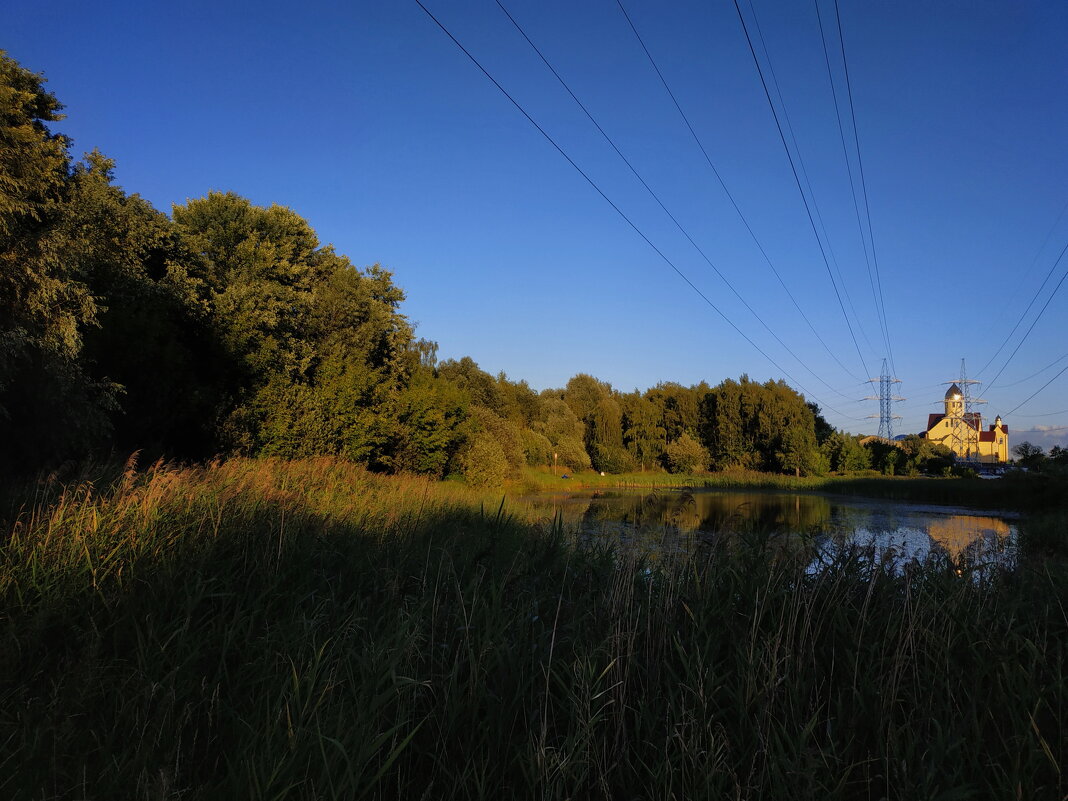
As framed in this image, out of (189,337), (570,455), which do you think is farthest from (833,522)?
(570,455)

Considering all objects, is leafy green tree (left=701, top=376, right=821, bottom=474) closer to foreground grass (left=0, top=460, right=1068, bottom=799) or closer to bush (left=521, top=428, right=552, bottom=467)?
bush (left=521, top=428, right=552, bottom=467)

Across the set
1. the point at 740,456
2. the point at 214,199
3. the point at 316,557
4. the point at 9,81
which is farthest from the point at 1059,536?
the point at 740,456

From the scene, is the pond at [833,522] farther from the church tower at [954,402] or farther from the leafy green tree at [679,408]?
the church tower at [954,402]

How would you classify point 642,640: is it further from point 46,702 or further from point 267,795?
point 46,702

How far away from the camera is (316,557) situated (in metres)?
5.67

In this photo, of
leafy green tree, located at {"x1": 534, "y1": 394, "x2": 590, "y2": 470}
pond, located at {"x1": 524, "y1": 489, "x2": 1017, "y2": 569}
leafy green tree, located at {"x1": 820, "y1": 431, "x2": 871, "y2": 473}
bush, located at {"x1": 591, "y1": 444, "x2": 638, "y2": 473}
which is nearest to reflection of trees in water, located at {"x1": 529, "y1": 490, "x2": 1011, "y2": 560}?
pond, located at {"x1": 524, "y1": 489, "x2": 1017, "y2": 569}

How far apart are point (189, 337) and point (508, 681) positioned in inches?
894

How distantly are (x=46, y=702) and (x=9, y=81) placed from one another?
19.6m

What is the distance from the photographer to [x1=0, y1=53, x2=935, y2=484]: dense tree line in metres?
12.6

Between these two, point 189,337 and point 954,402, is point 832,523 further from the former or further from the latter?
point 954,402

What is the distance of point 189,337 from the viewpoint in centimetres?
2192

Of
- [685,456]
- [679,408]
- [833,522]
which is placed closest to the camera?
[833,522]

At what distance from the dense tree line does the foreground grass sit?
8856 mm

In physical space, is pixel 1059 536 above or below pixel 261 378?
below
